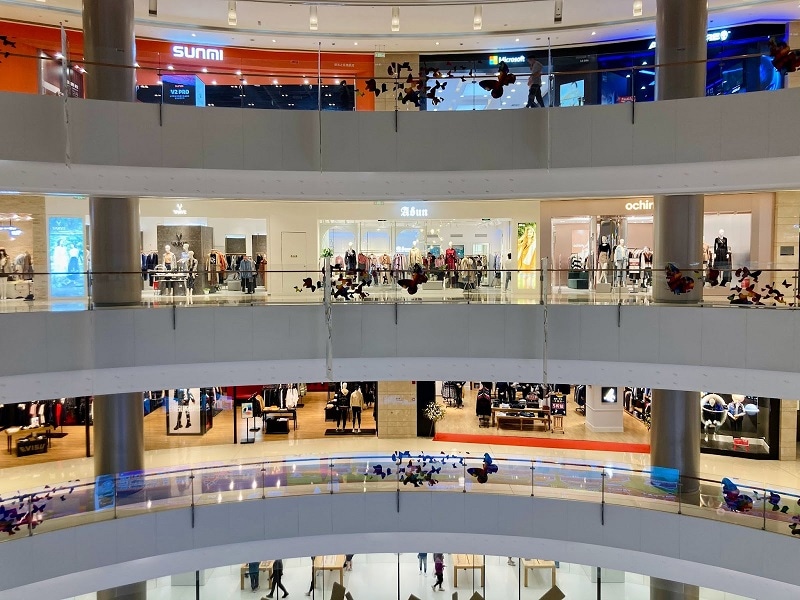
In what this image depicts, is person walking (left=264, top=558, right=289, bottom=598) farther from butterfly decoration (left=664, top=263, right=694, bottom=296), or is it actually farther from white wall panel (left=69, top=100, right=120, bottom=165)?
butterfly decoration (left=664, top=263, right=694, bottom=296)

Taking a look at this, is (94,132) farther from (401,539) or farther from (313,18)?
(401,539)

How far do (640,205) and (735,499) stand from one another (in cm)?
828

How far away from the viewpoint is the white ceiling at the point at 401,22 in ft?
42.1

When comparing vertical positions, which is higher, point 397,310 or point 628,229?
point 628,229

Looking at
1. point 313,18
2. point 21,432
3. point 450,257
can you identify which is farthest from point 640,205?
point 21,432

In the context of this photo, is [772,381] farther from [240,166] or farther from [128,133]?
[128,133]

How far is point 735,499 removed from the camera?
9.07 metres

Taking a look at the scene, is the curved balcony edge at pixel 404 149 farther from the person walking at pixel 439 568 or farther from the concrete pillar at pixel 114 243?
the person walking at pixel 439 568

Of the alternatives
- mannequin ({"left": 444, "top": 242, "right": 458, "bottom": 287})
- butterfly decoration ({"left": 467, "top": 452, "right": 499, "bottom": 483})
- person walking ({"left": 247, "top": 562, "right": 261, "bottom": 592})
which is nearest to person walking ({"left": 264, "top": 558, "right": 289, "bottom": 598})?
person walking ({"left": 247, "top": 562, "right": 261, "bottom": 592})

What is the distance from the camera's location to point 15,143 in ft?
27.7

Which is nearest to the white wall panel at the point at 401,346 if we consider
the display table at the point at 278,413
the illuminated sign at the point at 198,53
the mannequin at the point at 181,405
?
the mannequin at the point at 181,405

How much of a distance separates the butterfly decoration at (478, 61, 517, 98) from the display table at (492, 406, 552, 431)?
9.38 meters

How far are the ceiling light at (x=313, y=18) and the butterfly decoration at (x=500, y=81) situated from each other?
5.64m

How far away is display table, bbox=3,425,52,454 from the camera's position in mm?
13609
